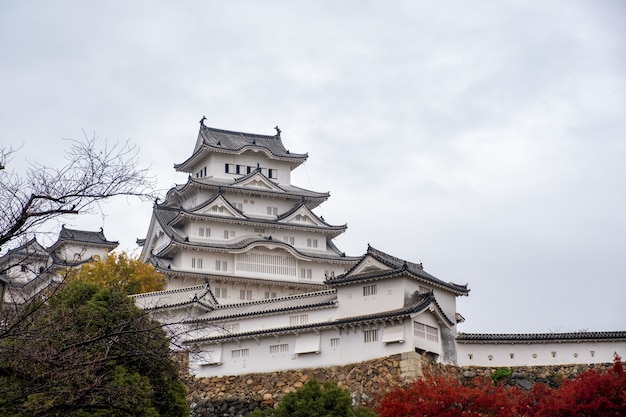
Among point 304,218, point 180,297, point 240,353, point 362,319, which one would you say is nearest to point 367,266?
point 362,319

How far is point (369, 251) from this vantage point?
3541 cm

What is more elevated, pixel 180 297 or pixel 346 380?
pixel 180 297

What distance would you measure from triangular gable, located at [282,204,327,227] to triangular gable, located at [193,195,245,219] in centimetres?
299

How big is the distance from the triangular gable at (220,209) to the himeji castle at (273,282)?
55 millimetres

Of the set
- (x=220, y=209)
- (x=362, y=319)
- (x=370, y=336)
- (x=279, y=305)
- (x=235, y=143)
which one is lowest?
(x=370, y=336)

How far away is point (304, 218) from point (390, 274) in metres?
20.2

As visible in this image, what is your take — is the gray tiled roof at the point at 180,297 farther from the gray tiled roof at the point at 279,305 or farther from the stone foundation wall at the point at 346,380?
the stone foundation wall at the point at 346,380

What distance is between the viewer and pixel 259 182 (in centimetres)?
5481

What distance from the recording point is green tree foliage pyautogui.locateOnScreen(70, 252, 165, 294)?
46.4m

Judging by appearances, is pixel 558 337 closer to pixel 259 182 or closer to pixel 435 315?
pixel 435 315

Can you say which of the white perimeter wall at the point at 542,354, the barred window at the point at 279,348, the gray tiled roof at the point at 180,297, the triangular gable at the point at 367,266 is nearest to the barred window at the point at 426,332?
the white perimeter wall at the point at 542,354

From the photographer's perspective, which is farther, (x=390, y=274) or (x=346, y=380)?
(x=390, y=274)

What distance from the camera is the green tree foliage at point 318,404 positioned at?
24750 mm

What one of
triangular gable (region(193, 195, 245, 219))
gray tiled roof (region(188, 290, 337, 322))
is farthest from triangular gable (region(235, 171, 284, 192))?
gray tiled roof (region(188, 290, 337, 322))
